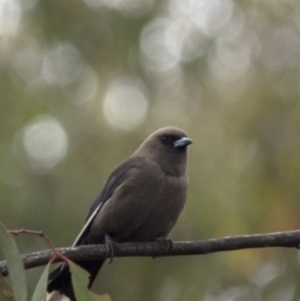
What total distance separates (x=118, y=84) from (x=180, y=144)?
428 cm

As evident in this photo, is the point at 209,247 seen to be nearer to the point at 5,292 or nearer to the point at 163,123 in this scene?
the point at 5,292

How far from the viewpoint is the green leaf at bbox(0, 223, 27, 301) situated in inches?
135

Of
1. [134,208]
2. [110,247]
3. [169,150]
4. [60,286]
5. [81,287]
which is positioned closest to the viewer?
[81,287]

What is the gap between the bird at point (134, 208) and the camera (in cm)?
591

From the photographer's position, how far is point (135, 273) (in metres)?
9.23

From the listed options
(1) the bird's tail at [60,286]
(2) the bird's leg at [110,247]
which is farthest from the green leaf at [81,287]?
(1) the bird's tail at [60,286]

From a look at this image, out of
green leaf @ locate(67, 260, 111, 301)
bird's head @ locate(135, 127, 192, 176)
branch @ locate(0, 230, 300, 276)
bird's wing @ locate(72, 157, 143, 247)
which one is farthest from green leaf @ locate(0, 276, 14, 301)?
bird's head @ locate(135, 127, 192, 176)

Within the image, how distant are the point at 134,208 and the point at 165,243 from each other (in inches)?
24.5

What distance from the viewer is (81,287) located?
374 cm

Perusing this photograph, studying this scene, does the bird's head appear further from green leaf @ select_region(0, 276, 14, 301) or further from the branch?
green leaf @ select_region(0, 276, 14, 301)

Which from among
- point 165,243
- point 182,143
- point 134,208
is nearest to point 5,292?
point 165,243

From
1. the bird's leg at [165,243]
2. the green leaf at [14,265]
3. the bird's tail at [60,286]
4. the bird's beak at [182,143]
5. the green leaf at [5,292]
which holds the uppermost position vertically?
the green leaf at [14,265]

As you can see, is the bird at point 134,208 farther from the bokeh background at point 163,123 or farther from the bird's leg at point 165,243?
the bokeh background at point 163,123

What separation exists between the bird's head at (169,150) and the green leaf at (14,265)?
2.75 metres
